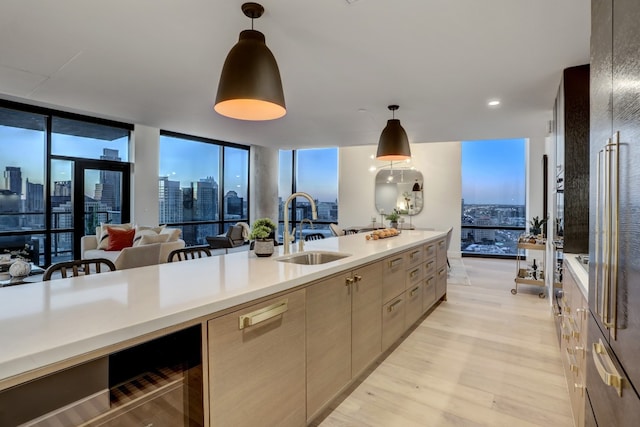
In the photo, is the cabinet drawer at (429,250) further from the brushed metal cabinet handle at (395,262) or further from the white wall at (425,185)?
A: the white wall at (425,185)

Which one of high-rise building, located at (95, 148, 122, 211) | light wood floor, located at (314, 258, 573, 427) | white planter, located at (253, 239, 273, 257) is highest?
high-rise building, located at (95, 148, 122, 211)

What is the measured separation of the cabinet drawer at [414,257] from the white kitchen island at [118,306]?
4.19 feet

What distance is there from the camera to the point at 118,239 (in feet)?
17.9

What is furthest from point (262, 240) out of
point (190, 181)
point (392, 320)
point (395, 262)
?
point (190, 181)

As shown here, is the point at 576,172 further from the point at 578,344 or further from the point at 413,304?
the point at 413,304

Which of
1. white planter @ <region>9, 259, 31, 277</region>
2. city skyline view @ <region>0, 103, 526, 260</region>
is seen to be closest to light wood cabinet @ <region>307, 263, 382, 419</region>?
white planter @ <region>9, 259, 31, 277</region>

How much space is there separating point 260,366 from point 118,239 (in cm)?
502

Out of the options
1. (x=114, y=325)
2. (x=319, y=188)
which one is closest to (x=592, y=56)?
(x=114, y=325)

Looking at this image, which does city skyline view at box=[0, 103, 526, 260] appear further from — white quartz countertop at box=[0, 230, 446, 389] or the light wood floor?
white quartz countertop at box=[0, 230, 446, 389]

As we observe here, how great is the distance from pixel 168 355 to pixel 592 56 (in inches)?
75.2

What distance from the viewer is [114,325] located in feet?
3.18

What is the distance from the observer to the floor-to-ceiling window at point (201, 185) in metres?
7.30

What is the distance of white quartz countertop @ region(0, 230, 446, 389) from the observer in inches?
33.8

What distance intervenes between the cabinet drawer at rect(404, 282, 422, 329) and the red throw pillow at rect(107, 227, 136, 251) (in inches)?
181
